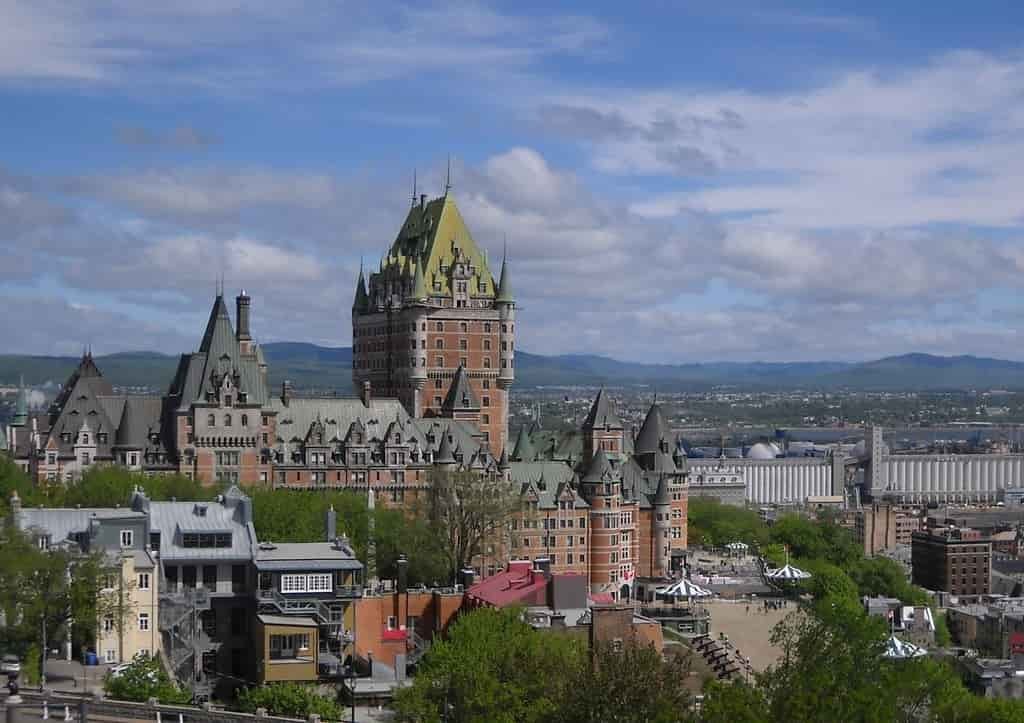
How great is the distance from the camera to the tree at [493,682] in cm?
7319

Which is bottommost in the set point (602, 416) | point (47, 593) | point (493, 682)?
point (493, 682)

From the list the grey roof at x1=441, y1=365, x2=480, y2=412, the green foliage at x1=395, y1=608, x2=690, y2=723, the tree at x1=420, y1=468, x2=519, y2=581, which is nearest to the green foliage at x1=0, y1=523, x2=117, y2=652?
the green foliage at x1=395, y1=608, x2=690, y2=723

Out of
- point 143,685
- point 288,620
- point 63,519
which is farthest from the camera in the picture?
point 63,519

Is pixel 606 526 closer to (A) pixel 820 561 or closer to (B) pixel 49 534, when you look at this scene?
(A) pixel 820 561

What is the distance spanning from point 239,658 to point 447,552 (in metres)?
36.7

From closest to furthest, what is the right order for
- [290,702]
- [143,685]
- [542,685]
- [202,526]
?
[143,685], [542,685], [290,702], [202,526]

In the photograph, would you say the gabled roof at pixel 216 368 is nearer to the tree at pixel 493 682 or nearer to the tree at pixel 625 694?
the tree at pixel 493 682

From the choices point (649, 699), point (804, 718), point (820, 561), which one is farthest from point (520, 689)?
point (820, 561)

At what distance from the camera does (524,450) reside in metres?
162

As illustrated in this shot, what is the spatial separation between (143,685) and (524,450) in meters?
90.7

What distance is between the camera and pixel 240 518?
Answer: 9769 centimetres

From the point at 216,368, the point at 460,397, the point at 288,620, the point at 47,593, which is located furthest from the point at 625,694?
the point at 460,397

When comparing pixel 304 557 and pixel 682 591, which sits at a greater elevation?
pixel 304 557

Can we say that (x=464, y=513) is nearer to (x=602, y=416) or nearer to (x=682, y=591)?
(x=682, y=591)
